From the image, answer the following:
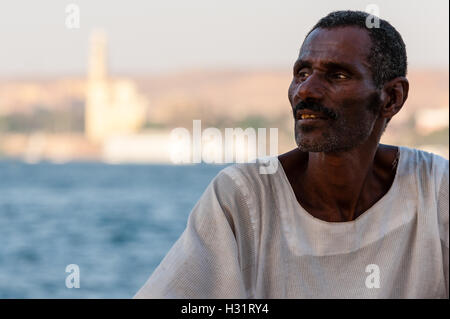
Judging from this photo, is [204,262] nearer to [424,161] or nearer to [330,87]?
[330,87]

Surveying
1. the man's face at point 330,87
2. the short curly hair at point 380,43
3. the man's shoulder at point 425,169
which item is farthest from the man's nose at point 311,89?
the man's shoulder at point 425,169

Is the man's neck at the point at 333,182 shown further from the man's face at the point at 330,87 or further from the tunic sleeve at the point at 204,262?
the tunic sleeve at the point at 204,262

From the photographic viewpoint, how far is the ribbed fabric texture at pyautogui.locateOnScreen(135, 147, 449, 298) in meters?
1.79

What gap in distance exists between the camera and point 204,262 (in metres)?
1.79

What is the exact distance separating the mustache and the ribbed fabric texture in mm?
170

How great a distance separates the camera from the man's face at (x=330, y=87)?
1890 mm

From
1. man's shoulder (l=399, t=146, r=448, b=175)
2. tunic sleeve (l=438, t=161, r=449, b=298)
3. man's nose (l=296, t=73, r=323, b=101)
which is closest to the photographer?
man's nose (l=296, t=73, r=323, b=101)

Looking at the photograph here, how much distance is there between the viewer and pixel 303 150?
1.93 meters

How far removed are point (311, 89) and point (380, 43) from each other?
0.23 meters

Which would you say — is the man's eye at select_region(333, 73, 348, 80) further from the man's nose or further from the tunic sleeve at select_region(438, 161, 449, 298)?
the tunic sleeve at select_region(438, 161, 449, 298)

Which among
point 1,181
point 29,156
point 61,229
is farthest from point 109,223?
point 29,156

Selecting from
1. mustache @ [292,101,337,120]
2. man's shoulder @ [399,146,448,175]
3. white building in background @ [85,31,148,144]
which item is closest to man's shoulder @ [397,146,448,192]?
man's shoulder @ [399,146,448,175]
